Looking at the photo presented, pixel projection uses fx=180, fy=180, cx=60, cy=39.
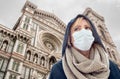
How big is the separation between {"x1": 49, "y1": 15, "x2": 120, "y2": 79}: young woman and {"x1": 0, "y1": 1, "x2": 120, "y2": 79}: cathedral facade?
8.89 metres

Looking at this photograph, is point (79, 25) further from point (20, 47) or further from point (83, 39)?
point (20, 47)

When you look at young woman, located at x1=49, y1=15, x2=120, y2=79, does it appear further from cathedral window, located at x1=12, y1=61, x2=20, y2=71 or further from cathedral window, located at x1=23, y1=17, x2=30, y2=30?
cathedral window, located at x1=23, y1=17, x2=30, y2=30

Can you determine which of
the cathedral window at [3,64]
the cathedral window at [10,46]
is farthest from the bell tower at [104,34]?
the cathedral window at [3,64]

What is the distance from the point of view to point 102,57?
6.56ft

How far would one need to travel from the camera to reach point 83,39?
2.04 metres

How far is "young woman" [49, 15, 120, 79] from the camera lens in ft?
6.12

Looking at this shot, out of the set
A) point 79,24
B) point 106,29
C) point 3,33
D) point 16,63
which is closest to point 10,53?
point 16,63

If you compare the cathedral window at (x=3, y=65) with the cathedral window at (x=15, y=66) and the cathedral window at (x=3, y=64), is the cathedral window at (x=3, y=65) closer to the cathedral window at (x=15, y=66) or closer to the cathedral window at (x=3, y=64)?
the cathedral window at (x=3, y=64)

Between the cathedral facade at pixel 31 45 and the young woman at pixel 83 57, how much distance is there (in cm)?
889

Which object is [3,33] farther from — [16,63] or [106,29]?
[106,29]

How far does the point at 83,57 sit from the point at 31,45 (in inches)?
476

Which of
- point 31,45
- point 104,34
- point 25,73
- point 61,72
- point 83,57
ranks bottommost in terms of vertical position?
point 61,72

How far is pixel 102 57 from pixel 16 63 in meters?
9.94

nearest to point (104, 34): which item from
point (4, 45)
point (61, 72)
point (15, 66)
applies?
point (4, 45)
